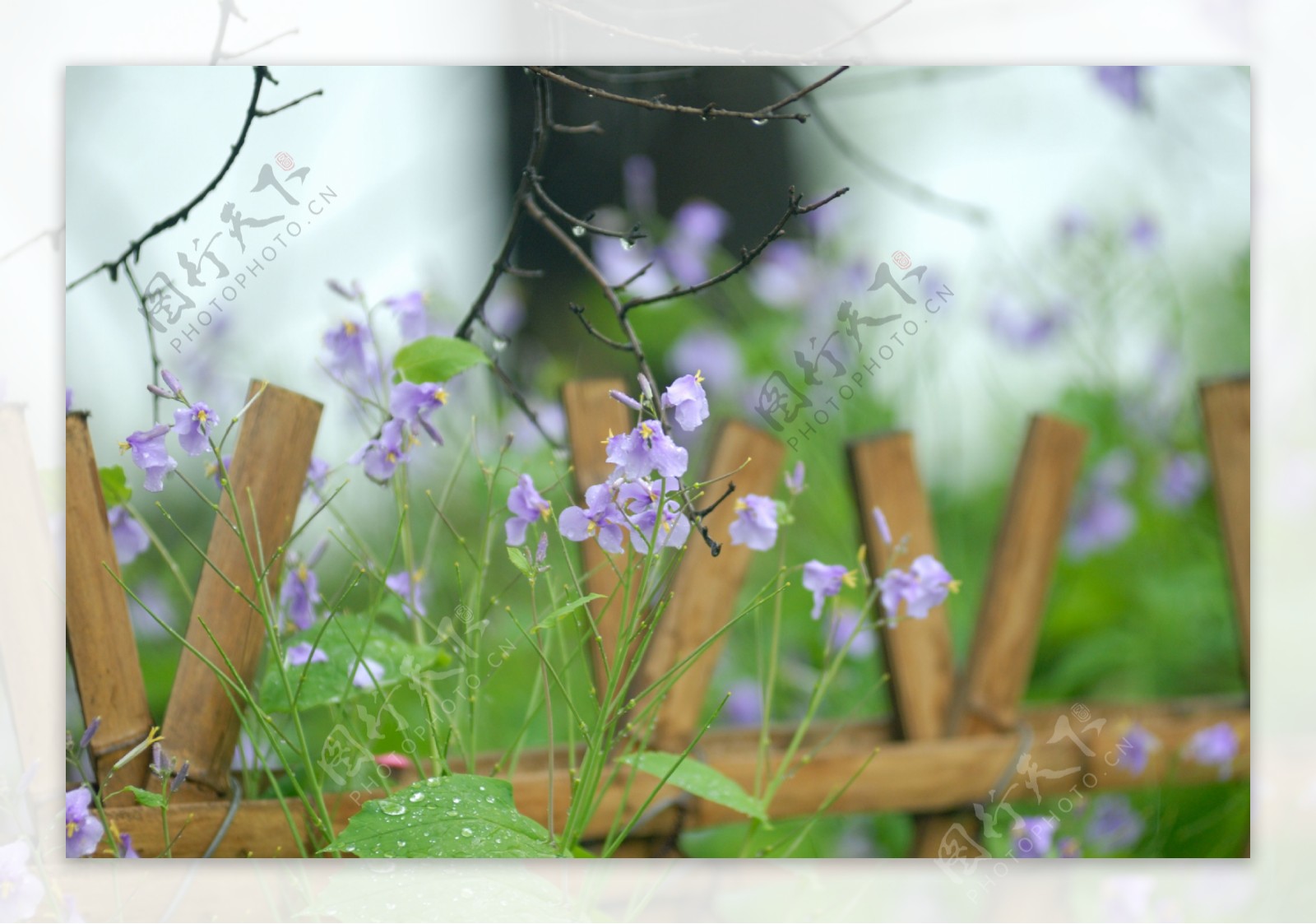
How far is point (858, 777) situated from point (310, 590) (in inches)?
21.6

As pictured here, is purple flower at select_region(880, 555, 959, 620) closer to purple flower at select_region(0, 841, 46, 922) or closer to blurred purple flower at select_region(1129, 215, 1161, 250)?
blurred purple flower at select_region(1129, 215, 1161, 250)

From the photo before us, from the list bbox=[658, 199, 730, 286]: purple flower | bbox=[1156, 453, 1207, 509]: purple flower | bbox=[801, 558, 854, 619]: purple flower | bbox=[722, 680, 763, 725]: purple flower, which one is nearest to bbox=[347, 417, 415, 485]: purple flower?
bbox=[801, 558, 854, 619]: purple flower

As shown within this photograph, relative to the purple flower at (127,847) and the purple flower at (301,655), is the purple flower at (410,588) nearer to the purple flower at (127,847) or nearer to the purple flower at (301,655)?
the purple flower at (301,655)

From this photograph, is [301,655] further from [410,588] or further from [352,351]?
[352,351]

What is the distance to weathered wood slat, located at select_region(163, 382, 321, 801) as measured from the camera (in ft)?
2.83

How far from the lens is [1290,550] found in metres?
1.04

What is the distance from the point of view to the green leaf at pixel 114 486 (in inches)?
35.2

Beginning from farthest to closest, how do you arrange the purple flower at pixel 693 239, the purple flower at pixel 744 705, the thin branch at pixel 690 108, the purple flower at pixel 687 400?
the purple flower at pixel 744 705
the purple flower at pixel 693 239
the thin branch at pixel 690 108
the purple flower at pixel 687 400

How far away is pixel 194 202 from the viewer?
3.02 ft

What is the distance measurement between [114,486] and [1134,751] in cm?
103

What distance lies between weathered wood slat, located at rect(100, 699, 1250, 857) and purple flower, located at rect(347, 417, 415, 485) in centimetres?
28

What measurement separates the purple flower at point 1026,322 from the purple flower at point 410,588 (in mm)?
766

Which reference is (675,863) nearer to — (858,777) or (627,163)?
(858,777)

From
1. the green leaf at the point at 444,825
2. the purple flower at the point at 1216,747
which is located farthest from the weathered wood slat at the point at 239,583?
the purple flower at the point at 1216,747
